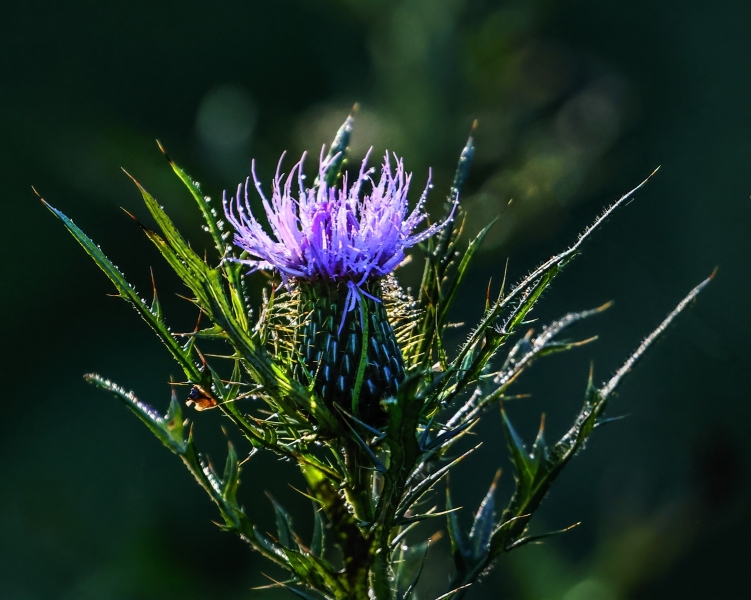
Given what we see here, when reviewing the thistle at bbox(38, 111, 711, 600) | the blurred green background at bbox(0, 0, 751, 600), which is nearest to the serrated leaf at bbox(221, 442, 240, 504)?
the thistle at bbox(38, 111, 711, 600)

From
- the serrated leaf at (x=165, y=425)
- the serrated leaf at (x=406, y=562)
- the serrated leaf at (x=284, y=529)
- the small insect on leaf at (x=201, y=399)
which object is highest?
the small insect on leaf at (x=201, y=399)

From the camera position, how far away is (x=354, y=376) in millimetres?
1430

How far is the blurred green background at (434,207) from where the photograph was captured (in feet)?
11.0

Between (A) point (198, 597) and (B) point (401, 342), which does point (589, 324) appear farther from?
(B) point (401, 342)

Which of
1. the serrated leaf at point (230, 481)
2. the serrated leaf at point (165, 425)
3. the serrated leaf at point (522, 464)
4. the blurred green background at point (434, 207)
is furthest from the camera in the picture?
the blurred green background at point (434, 207)

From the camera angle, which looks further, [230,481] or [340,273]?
[340,273]

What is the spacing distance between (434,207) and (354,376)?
191 cm

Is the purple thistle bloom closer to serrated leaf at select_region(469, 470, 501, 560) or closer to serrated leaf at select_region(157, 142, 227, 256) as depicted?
serrated leaf at select_region(157, 142, 227, 256)

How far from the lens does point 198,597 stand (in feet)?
11.0

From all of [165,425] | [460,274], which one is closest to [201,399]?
[165,425]

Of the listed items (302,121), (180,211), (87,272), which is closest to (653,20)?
(302,121)

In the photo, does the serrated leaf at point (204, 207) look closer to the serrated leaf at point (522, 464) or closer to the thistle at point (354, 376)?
the thistle at point (354, 376)

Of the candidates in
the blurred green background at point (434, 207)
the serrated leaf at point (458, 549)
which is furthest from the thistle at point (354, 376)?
the blurred green background at point (434, 207)

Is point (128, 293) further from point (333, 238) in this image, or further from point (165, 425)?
point (333, 238)
